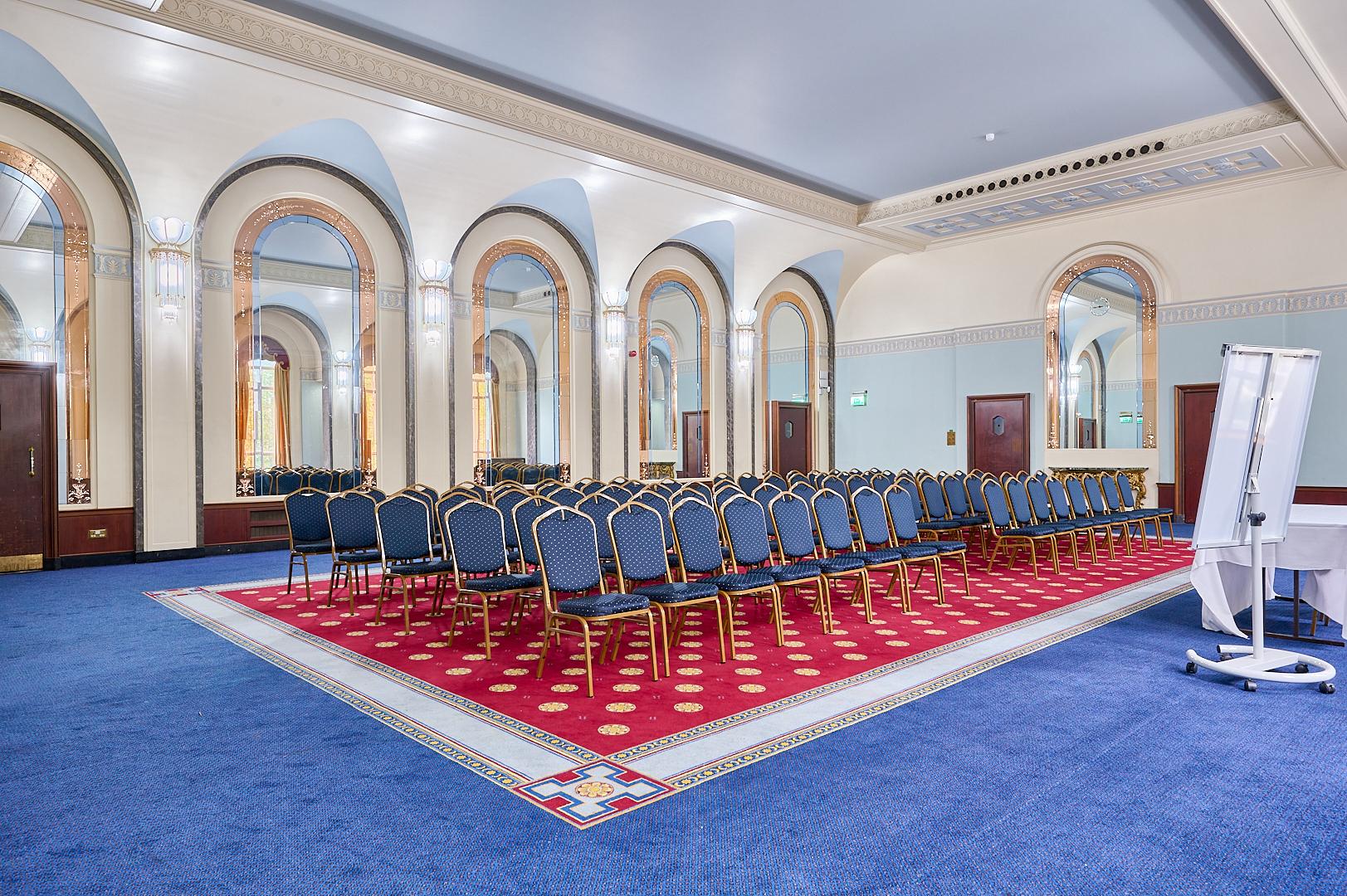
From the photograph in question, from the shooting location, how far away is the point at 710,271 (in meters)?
13.9

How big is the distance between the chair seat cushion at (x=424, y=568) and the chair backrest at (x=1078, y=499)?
653 centimetres

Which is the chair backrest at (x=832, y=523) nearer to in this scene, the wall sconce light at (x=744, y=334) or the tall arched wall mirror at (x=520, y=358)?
the tall arched wall mirror at (x=520, y=358)

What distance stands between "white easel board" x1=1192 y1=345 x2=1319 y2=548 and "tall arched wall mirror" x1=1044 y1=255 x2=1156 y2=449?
8.78m

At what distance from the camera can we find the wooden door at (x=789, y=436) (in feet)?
49.1

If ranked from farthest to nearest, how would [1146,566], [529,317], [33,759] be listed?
[529,317] < [1146,566] < [33,759]

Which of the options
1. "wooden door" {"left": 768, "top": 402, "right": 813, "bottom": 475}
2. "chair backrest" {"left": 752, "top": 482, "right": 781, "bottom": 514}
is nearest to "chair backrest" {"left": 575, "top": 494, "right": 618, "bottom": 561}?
"chair backrest" {"left": 752, "top": 482, "right": 781, "bottom": 514}

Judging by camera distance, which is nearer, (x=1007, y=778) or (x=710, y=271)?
(x=1007, y=778)

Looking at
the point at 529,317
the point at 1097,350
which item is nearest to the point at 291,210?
the point at 529,317

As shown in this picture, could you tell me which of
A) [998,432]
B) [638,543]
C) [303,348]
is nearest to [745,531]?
[638,543]

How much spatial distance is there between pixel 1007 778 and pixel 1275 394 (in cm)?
257

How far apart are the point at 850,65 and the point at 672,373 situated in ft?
24.2

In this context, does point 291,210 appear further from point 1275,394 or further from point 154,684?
point 1275,394

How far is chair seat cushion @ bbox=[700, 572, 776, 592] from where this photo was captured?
4.72m

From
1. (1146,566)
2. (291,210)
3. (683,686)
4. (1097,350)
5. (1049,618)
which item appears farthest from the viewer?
(1097,350)
